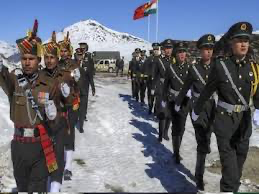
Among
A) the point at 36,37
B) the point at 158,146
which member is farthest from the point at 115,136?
the point at 36,37

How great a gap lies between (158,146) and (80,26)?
320 feet

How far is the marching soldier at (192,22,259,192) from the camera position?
4992 millimetres

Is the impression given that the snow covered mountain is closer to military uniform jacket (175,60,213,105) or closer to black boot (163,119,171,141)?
black boot (163,119,171,141)

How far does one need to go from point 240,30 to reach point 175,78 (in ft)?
11.3

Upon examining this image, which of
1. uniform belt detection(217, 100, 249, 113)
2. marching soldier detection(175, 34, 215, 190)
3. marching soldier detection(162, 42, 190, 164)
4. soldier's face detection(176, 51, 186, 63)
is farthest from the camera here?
soldier's face detection(176, 51, 186, 63)

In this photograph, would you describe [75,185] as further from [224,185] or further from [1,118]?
[1,118]

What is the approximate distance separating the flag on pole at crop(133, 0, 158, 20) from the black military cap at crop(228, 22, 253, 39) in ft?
84.5

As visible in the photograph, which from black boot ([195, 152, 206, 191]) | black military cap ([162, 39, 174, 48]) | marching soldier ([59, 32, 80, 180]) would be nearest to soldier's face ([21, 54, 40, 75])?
marching soldier ([59, 32, 80, 180])

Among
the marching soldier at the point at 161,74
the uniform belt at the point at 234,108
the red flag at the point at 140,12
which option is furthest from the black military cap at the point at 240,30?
the red flag at the point at 140,12

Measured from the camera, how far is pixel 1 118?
31.3ft

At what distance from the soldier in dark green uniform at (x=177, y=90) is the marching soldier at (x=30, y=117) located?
4032mm

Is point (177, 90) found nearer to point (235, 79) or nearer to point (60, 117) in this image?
point (235, 79)

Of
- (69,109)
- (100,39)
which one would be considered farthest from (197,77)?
(100,39)

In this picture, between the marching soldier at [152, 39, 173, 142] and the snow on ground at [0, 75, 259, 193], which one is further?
the marching soldier at [152, 39, 173, 142]
